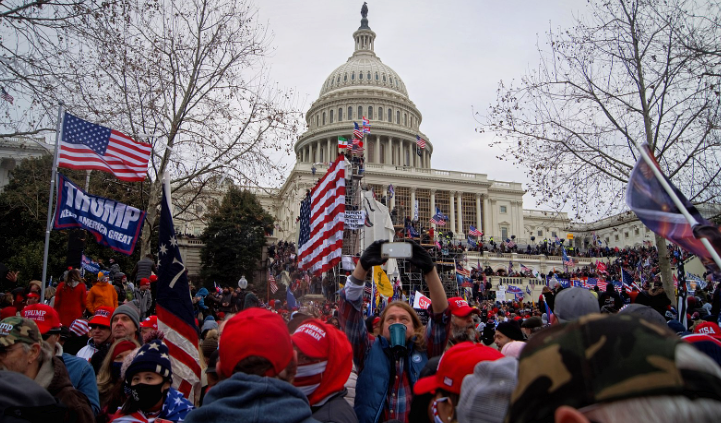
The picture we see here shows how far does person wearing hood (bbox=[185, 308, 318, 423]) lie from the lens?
172cm

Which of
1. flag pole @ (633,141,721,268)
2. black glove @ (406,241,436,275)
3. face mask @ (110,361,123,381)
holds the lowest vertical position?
face mask @ (110,361,123,381)

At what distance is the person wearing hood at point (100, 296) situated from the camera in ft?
25.5

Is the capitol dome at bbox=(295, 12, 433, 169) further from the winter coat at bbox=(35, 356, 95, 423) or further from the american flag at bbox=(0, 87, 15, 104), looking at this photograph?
the winter coat at bbox=(35, 356, 95, 423)

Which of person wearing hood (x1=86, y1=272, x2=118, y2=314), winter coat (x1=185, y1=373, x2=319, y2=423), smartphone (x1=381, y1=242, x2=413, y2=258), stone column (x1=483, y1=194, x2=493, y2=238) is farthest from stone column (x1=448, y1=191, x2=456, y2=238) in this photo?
winter coat (x1=185, y1=373, x2=319, y2=423)

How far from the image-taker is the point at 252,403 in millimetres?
1745

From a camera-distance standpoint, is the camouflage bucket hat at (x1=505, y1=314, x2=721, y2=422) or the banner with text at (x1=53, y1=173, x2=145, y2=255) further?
the banner with text at (x1=53, y1=173, x2=145, y2=255)

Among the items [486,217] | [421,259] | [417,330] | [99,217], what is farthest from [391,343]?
[486,217]

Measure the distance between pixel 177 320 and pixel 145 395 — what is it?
3.63 ft

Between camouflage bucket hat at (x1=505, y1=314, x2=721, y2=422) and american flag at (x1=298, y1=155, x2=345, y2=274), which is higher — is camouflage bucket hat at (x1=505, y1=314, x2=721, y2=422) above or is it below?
below

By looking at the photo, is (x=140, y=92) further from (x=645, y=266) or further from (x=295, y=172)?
(x=295, y=172)

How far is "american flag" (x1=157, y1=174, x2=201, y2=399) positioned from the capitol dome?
69.6 metres

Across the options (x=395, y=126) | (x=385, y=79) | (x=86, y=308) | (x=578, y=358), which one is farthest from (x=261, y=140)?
(x=385, y=79)

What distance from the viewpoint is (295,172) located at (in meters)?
60.2

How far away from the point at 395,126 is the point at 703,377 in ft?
257
